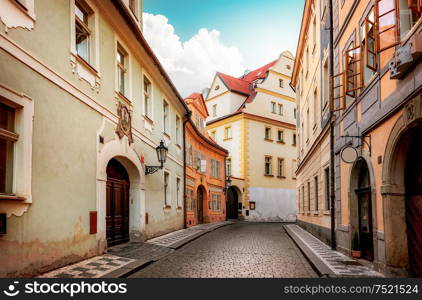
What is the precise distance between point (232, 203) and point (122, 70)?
91.3ft

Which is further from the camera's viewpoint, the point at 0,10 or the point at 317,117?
the point at 317,117

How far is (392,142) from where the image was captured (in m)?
7.32

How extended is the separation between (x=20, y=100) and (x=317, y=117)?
41.8ft

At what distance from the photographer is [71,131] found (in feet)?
27.9

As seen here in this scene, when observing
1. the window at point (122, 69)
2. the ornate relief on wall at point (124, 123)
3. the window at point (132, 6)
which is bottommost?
the ornate relief on wall at point (124, 123)

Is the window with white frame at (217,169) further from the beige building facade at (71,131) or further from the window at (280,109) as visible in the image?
the beige building facade at (71,131)

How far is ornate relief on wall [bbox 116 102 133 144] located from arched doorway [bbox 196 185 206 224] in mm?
15205

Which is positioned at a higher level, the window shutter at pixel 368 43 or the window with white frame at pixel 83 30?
the window with white frame at pixel 83 30

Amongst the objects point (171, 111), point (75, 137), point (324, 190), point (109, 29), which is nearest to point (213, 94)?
point (171, 111)

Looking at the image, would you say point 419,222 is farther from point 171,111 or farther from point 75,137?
point 171,111

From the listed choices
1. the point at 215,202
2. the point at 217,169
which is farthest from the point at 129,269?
the point at 217,169

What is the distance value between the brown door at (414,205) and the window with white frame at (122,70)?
8.02 m

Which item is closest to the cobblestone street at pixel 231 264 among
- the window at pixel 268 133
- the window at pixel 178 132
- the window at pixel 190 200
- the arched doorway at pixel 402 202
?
the arched doorway at pixel 402 202

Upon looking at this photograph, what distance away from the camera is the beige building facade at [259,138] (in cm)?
3747
